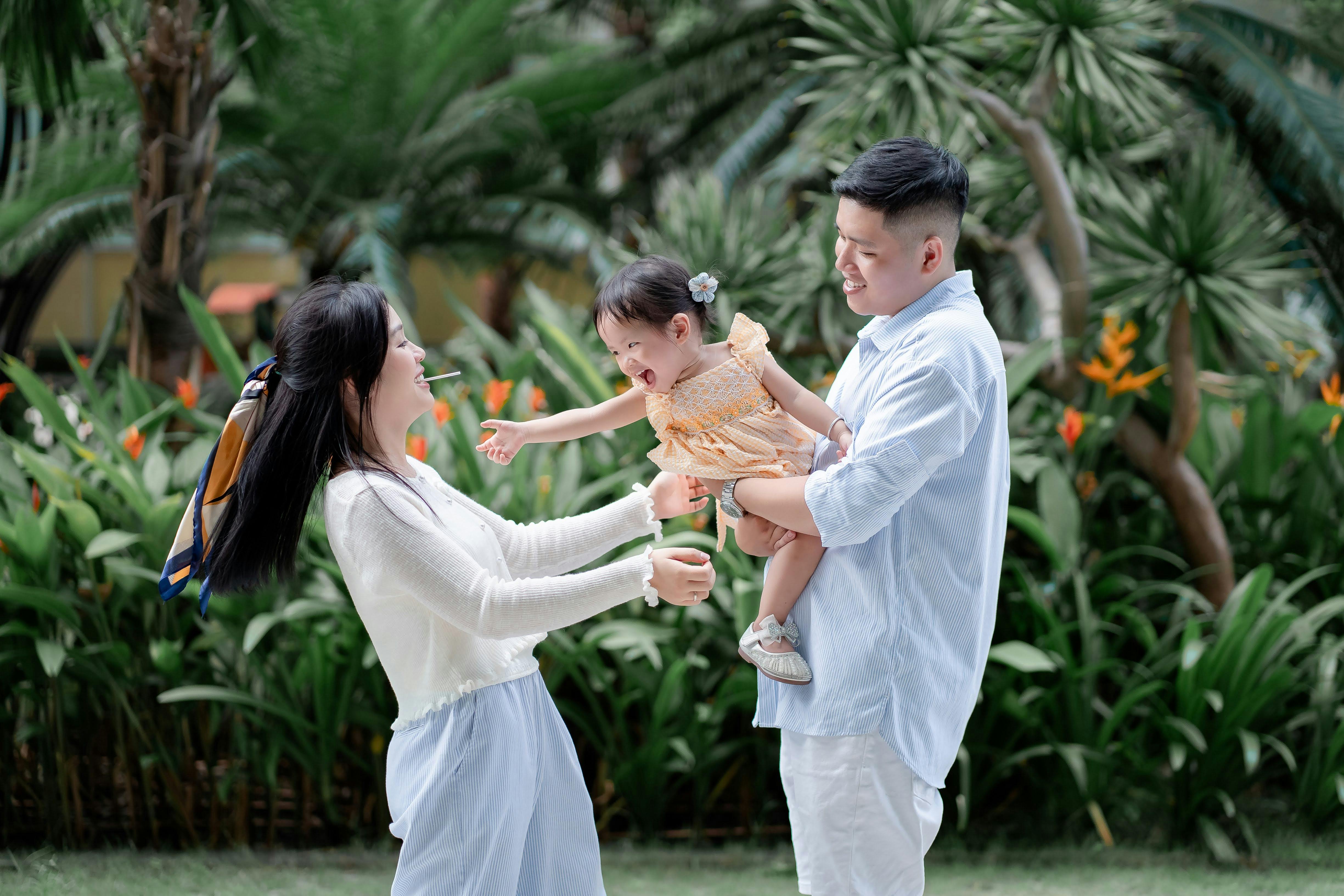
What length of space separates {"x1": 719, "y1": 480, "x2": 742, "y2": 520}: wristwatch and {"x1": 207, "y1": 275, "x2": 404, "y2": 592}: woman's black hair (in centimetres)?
47

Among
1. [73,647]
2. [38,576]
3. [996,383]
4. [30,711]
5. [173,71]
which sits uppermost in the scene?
[173,71]

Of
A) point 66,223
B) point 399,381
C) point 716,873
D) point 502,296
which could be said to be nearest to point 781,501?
point 399,381

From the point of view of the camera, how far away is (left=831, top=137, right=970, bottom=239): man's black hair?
1425mm

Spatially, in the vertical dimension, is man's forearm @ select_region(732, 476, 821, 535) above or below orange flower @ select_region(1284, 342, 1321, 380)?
below

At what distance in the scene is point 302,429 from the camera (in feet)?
5.09

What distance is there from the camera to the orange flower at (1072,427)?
10.9 ft

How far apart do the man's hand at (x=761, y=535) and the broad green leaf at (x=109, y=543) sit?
1.99 m

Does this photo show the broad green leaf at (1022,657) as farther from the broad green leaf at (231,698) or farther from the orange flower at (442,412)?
the broad green leaf at (231,698)

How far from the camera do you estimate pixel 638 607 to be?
3117 millimetres

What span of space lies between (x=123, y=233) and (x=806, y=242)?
7.29 meters

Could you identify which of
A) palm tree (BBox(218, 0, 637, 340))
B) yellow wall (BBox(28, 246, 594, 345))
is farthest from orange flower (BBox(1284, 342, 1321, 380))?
yellow wall (BBox(28, 246, 594, 345))

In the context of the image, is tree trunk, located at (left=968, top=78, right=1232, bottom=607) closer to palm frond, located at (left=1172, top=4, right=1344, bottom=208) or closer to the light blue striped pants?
the light blue striped pants

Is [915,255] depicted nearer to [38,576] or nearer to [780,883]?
[780,883]

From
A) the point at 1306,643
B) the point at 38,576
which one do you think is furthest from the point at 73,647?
the point at 1306,643
